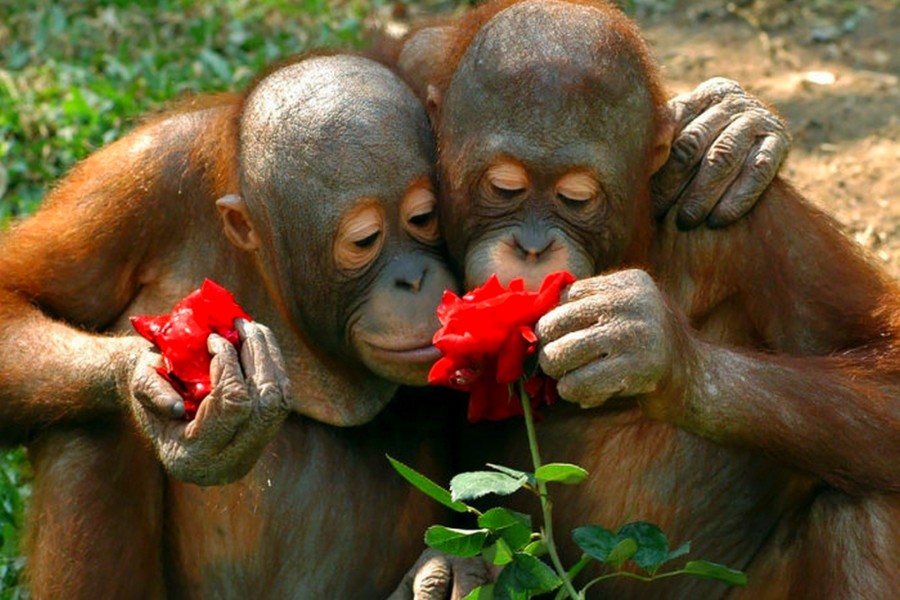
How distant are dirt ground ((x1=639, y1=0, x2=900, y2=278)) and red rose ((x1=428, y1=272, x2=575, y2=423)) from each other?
3167 mm

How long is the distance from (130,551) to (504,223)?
1.42 meters

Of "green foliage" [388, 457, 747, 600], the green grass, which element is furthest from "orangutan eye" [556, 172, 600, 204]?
the green grass

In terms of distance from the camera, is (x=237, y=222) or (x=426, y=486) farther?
(x=237, y=222)

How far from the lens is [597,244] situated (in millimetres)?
4723

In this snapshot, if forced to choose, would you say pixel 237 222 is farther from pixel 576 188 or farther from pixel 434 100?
pixel 576 188

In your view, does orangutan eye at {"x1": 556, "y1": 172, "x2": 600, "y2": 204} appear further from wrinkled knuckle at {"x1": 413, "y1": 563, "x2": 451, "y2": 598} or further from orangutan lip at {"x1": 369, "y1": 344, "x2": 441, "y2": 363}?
wrinkled knuckle at {"x1": 413, "y1": 563, "x2": 451, "y2": 598}

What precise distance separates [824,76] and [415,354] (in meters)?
4.52

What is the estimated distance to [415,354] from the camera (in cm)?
457

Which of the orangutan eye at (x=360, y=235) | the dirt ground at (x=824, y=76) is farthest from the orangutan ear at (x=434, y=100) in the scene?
the dirt ground at (x=824, y=76)

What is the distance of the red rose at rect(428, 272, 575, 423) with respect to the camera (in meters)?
4.11

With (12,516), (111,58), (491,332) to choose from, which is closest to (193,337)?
(491,332)

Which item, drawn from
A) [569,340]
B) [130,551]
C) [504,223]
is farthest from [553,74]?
[130,551]

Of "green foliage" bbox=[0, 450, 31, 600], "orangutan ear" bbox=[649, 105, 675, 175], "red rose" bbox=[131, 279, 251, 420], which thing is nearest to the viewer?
"red rose" bbox=[131, 279, 251, 420]

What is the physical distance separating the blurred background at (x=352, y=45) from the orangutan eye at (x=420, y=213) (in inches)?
94.2
